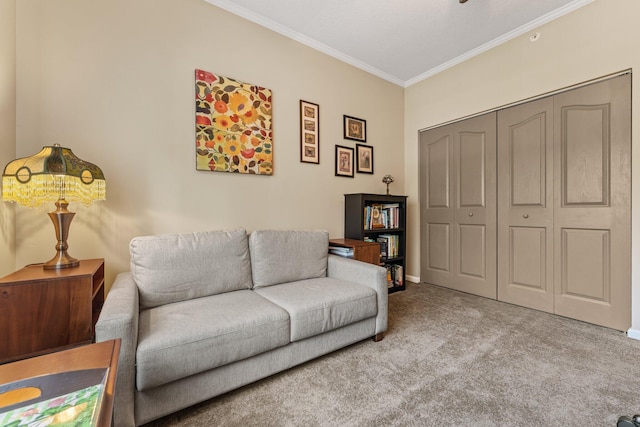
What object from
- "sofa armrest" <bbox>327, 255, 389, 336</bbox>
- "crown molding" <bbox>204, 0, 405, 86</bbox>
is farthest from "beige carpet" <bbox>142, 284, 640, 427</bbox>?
"crown molding" <bbox>204, 0, 405, 86</bbox>

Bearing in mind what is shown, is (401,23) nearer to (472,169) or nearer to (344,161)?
(344,161)

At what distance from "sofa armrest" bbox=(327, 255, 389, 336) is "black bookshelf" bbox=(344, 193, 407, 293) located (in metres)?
0.70

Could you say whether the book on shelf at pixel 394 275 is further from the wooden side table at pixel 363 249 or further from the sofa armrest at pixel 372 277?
the sofa armrest at pixel 372 277

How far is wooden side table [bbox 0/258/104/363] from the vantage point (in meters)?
1.18

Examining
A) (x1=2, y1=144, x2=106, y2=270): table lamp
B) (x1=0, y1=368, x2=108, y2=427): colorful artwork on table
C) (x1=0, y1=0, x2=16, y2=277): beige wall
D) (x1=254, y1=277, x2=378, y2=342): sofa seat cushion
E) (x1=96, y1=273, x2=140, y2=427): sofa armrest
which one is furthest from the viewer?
(x1=254, y1=277, x2=378, y2=342): sofa seat cushion

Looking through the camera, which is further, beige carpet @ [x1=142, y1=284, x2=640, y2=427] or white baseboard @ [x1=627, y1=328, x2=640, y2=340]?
white baseboard @ [x1=627, y1=328, x2=640, y2=340]

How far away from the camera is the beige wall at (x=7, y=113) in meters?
1.44

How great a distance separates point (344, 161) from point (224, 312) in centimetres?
209

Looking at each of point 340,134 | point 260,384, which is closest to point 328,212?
point 340,134

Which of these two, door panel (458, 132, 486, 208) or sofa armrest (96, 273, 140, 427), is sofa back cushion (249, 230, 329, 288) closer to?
sofa armrest (96, 273, 140, 427)

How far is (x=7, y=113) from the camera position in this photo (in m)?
1.49

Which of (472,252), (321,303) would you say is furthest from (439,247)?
(321,303)

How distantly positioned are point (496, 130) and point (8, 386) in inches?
141

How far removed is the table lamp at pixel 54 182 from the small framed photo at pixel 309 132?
66.6 inches
